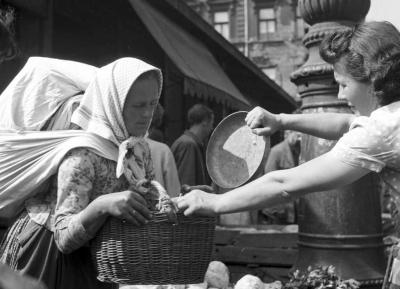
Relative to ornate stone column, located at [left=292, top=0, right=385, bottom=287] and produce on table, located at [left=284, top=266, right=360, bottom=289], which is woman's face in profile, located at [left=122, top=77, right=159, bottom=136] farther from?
ornate stone column, located at [left=292, top=0, right=385, bottom=287]

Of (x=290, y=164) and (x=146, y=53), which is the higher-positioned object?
(x=146, y=53)

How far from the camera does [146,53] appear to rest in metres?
9.23

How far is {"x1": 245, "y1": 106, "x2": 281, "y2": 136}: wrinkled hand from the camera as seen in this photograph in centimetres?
268

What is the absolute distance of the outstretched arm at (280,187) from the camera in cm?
214

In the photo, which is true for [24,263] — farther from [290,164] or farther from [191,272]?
[290,164]

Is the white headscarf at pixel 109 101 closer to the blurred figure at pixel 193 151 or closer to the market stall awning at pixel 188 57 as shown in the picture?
the blurred figure at pixel 193 151

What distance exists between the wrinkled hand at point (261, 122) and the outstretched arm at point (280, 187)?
0.44 metres

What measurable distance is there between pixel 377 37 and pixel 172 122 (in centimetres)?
757

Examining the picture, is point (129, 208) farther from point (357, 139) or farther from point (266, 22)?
point (266, 22)

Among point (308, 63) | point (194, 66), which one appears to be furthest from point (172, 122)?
point (308, 63)

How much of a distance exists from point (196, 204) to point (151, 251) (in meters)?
0.25

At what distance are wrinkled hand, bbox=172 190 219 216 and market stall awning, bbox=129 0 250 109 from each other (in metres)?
4.79

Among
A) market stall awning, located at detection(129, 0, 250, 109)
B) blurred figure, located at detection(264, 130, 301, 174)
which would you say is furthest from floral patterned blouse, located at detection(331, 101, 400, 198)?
blurred figure, located at detection(264, 130, 301, 174)

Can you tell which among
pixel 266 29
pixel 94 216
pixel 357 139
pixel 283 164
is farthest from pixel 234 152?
pixel 266 29
